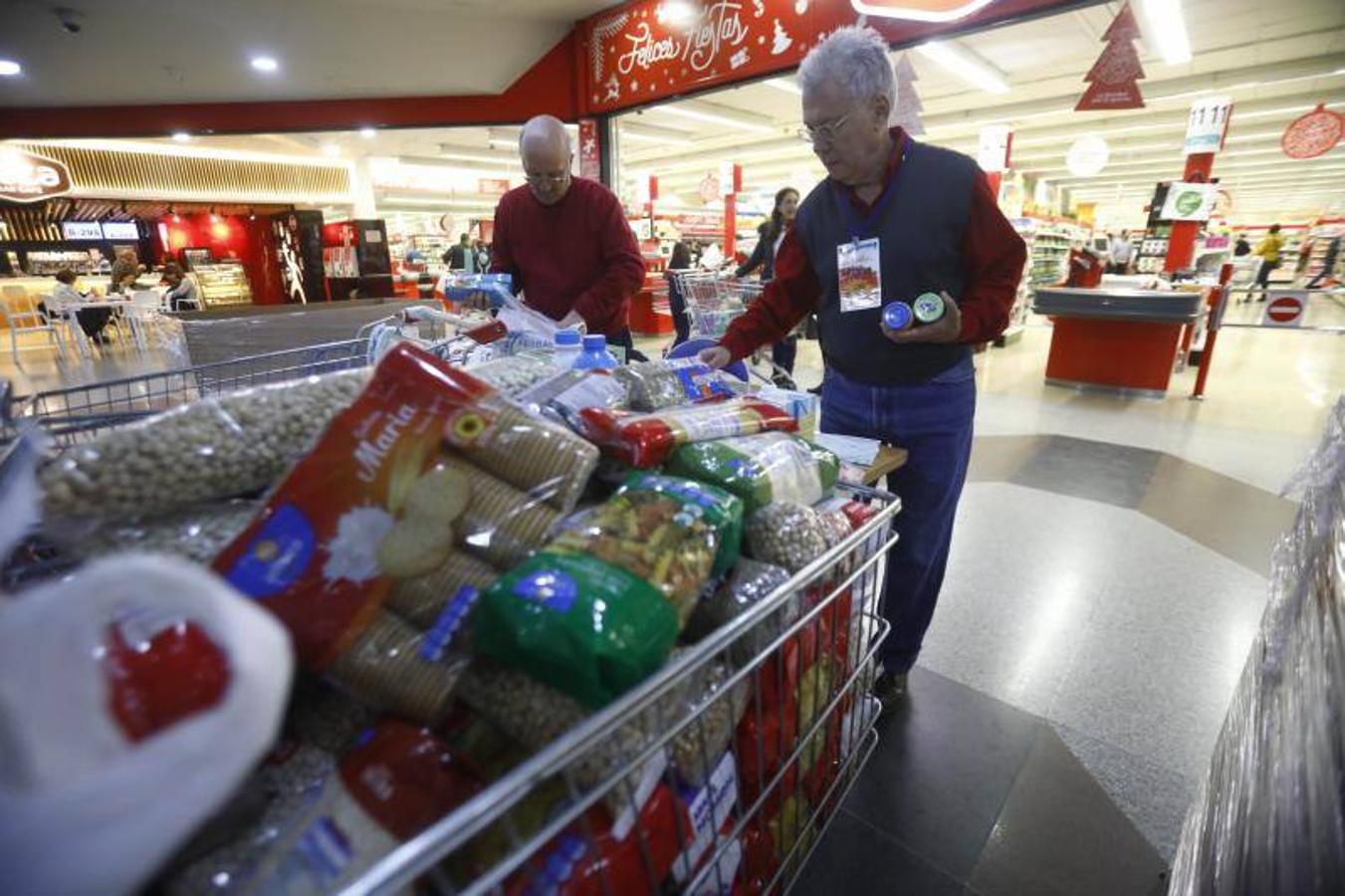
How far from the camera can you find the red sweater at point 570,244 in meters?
2.37

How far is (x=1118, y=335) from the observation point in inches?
222

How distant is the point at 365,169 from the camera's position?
1580cm

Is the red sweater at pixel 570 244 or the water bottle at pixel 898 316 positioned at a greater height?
the red sweater at pixel 570 244

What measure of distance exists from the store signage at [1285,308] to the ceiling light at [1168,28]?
136 inches

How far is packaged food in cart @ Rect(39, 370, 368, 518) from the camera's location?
54cm

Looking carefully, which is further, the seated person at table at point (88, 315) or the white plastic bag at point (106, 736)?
the seated person at table at point (88, 315)

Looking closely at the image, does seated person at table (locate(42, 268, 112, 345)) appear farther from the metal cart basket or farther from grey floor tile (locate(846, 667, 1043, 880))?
grey floor tile (locate(846, 667, 1043, 880))


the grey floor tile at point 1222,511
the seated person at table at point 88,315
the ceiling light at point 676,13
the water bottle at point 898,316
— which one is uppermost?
the ceiling light at point 676,13

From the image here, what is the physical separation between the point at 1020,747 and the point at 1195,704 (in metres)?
0.58

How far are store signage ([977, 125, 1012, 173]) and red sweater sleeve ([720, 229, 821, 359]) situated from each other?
373 inches

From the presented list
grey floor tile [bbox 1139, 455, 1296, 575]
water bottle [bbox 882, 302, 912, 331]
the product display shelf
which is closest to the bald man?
water bottle [bbox 882, 302, 912, 331]

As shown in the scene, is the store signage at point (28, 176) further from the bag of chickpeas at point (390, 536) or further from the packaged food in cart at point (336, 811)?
the packaged food in cart at point (336, 811)

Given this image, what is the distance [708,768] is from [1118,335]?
6452mm

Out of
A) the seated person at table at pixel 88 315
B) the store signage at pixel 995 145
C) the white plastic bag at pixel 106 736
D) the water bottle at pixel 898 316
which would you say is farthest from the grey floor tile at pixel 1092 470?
the seated person at table at pixel 88 315
